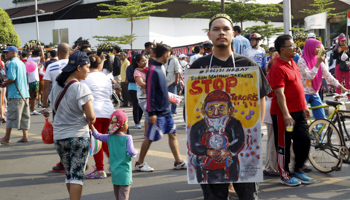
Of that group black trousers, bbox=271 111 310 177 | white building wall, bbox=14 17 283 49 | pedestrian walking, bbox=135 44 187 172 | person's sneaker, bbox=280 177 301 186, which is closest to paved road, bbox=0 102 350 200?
person's sneaker, bbox=280 177 301 186

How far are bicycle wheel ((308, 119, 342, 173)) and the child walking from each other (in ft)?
9.49

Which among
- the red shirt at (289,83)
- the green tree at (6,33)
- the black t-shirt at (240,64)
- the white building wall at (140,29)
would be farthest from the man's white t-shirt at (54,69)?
the white building wall at (140,29)

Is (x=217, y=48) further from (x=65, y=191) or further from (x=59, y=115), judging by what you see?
(x=65, y=191)

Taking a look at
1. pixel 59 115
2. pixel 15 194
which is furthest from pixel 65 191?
pixel 59 115

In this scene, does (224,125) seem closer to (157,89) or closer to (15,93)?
(157,89)

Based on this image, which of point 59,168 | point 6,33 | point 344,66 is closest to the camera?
point 59,168

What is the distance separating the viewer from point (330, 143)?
6828 millimetres

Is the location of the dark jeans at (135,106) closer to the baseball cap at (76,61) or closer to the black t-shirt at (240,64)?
the baseball cap at (76,61)

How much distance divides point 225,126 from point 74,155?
204 cm

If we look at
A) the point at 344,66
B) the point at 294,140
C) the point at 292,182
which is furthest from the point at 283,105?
the point at 344,66

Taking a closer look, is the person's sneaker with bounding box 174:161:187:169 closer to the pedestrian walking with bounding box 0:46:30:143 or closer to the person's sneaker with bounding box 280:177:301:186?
the person's sneaker with bounding box 280:177:301:186

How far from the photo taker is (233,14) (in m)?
33.7

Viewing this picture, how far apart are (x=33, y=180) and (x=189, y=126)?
410 cm

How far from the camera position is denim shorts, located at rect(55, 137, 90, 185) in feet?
16.8
